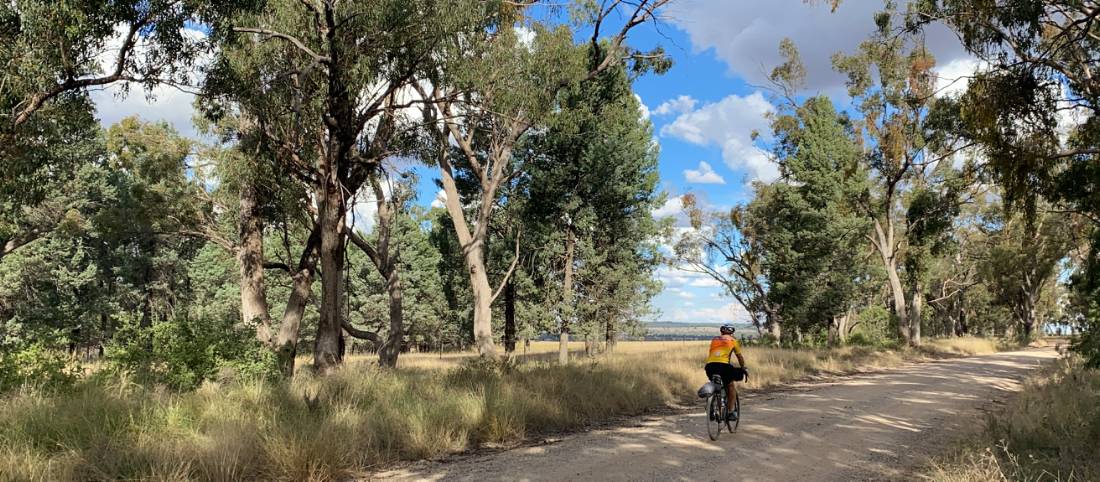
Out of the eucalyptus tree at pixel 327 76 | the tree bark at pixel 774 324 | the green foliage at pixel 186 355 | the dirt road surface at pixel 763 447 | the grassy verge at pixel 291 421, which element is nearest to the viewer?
the grassy verge at pixel 291 421

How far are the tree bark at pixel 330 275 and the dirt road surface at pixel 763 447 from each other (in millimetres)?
6661

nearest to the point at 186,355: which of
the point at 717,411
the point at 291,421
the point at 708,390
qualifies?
the point at 291,421

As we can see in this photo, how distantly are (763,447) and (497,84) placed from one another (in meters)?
10.3

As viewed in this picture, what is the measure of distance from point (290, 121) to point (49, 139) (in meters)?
5.04

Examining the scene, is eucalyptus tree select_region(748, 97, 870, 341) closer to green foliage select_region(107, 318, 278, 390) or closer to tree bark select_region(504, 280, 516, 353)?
tree bark select_region(504, 280, 516, 353)

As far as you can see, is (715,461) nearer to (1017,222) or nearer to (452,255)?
(452,255)

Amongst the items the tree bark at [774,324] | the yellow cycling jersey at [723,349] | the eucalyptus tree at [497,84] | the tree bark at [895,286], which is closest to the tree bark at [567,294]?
the eucalyptus tree at [497,84]

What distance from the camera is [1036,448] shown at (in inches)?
264

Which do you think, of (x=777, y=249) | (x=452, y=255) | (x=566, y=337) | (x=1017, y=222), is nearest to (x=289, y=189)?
(x=566, y=337)

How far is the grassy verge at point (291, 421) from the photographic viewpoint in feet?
18.6

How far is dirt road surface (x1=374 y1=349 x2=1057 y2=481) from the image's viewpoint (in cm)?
653

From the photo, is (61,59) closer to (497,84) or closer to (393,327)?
(497,84)

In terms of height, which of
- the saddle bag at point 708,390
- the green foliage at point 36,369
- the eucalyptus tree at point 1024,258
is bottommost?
the saddle bag at point 708,390

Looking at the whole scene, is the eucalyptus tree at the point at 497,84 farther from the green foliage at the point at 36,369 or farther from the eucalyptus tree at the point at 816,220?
the eucalyptus tree at the point at 816,220
